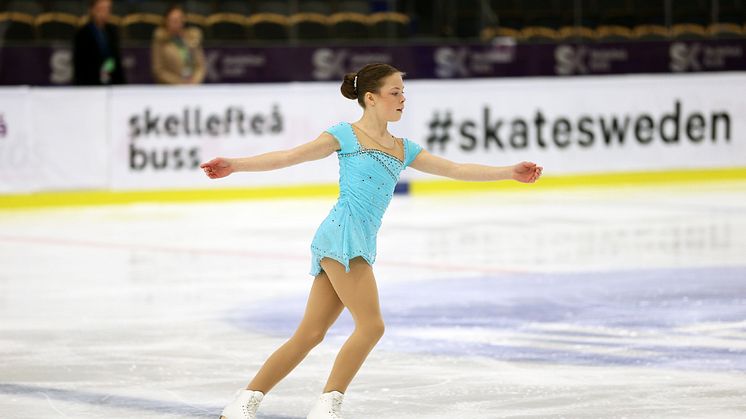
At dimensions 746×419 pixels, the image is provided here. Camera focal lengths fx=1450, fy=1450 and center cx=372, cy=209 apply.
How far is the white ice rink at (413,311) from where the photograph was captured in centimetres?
541

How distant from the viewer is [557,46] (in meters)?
17.5

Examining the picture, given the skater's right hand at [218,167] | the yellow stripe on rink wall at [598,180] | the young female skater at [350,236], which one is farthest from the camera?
the yellow stripe on rink wall at [598,180]

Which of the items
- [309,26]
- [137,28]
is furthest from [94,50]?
[309,26]

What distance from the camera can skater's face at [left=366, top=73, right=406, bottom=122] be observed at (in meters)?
4.68

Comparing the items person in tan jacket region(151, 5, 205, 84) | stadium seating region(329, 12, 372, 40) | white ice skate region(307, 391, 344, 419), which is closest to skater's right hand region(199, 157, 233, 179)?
white ice skate region(307, 391, 344, 419)

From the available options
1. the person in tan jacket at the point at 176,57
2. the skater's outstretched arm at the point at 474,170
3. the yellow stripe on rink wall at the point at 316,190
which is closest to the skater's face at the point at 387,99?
the skater's outstretched arm at the point at 474,170

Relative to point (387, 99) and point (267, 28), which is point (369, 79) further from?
point (267, 28)

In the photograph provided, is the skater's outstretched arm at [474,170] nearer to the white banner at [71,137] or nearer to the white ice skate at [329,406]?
the white ice skate at [329,406]

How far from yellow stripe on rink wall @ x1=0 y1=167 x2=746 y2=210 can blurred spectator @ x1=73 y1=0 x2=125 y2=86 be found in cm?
132

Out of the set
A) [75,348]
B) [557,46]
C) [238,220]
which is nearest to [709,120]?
[557,46]

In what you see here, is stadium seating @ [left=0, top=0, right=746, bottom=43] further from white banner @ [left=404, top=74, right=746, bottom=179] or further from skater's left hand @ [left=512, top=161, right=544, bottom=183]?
skater's left hand @ [left=512, top=161, right=544, bottom=183]

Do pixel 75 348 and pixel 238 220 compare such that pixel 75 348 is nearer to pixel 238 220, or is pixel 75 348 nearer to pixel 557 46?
pixel 238 220

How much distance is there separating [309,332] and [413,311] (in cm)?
302

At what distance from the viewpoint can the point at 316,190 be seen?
1407 cm
